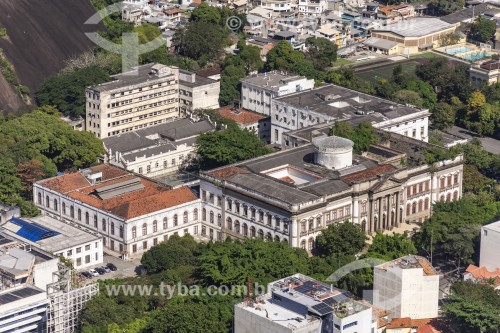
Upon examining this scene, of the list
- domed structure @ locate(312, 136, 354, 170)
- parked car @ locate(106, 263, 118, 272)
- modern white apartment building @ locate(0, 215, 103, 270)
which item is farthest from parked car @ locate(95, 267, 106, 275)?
domed structure @ locate(312, 136, 354, 170)

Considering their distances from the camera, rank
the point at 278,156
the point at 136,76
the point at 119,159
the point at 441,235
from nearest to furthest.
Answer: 1. the point at 441,235
2. the point at 278,156
3. the point at 119,159
4. the point at 136,76

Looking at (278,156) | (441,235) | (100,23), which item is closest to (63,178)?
(278,156)

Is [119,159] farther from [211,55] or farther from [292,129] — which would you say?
[211,55]

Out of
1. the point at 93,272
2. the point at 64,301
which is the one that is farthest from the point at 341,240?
the point at 64,301

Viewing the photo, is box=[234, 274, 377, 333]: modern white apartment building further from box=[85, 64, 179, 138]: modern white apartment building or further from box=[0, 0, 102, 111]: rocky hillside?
box=[0, 0, 102, 111]: rocky hillside

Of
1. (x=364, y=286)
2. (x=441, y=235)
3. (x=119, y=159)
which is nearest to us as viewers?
(x=364, y=286)

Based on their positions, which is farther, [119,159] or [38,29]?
[38,29]

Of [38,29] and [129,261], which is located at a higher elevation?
[38,29]

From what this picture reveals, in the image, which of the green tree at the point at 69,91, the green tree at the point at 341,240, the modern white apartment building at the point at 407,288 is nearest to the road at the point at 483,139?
the green tree at the point at 341,240
